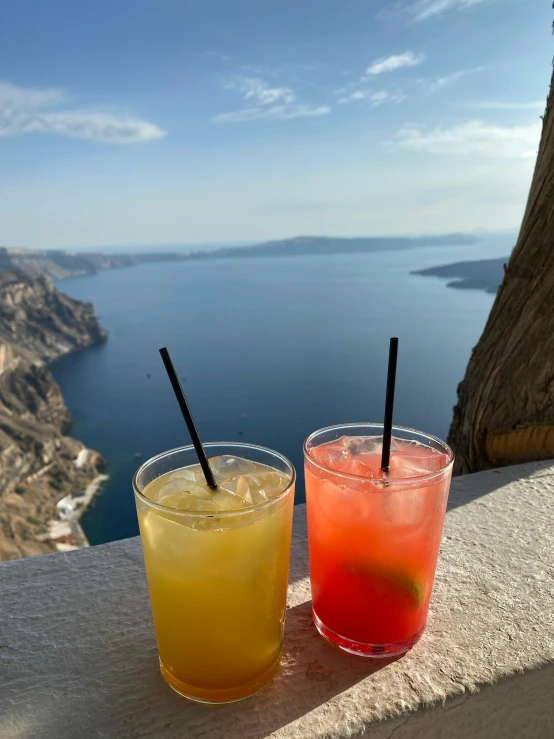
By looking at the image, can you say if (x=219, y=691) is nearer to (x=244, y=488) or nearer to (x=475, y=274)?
(x=244, y=488)

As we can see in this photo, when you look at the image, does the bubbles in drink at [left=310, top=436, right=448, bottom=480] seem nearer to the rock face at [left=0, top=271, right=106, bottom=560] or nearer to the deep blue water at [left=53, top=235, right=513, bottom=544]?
the deep blue water at [left=53, top=235, right=513, bottom=544]

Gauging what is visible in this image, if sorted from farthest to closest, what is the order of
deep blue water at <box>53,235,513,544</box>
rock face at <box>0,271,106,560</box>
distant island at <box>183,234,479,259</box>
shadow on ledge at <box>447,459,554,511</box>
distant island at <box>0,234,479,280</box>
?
distant island at <box>183,234,479,259</box>
distant island at <box>0,234,479,280</box>
deep blue water at <box>53,235,513,544</box>
rock face at <box>0,271,106,560</box>
shadow on ledge at <box>447,459,554,511</box>

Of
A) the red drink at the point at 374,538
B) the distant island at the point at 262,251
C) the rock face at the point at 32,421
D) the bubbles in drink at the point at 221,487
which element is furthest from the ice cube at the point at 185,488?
the distant island at the point at 262,251

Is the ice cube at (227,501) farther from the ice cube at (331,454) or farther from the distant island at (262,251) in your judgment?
the distant island at (262,251)

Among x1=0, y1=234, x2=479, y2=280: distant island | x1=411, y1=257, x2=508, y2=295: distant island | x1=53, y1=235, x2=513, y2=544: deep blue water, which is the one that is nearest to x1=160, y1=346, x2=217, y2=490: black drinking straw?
x1=53, y1=235, x2=513, y2=544: deep blue water

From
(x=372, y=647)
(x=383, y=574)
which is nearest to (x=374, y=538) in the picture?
(x=383, y=574)

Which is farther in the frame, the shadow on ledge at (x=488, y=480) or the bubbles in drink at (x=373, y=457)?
the shadow on ledge at (x=488, y=480)

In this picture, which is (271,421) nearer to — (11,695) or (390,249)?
(11,695)
